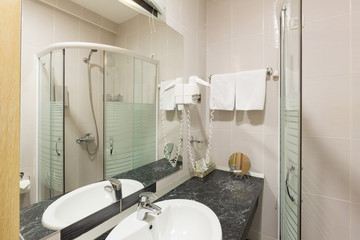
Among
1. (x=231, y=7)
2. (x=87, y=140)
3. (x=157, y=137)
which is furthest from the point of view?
(x=231, y=7)

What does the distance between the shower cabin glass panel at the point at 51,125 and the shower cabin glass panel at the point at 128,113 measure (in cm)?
17

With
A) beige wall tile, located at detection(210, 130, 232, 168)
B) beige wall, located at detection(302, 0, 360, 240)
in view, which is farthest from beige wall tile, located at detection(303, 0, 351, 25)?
beige wall tile, located at detection(210, 130, 232, 168)

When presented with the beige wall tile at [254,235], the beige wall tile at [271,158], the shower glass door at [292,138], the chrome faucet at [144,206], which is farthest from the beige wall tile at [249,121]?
the chrome faucet at [144,206]

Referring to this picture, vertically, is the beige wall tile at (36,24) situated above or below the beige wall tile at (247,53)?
below

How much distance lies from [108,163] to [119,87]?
1.17 feet

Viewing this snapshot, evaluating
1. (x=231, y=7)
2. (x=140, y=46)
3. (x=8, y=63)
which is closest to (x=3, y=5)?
(x=8, y=63)

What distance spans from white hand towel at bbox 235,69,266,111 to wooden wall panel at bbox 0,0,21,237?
1.35 metres

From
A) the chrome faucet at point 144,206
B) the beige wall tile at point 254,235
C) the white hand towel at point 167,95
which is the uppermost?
the white hand towel at point 167,95

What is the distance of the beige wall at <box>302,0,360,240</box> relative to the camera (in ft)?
3.41

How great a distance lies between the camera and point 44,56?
1.71ft

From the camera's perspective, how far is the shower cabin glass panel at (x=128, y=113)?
0.72m

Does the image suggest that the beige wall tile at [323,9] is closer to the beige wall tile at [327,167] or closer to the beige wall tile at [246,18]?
the beige wall tile at [246,18]

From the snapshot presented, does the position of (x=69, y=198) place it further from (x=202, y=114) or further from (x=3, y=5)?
(x=202, y=114)

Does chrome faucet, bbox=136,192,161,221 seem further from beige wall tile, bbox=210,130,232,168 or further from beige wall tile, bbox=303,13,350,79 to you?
beige wall tile, bbox=303,13,350,79
